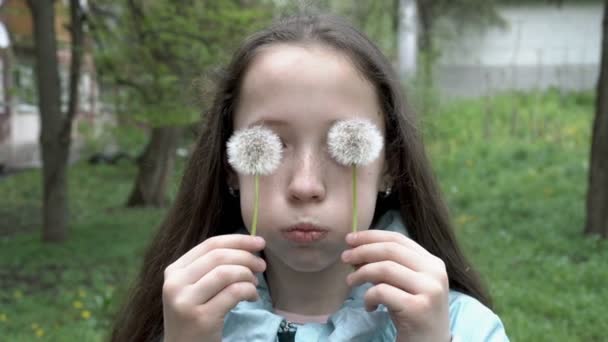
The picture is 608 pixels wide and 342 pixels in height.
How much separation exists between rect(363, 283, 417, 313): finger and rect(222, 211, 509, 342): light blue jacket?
200mm

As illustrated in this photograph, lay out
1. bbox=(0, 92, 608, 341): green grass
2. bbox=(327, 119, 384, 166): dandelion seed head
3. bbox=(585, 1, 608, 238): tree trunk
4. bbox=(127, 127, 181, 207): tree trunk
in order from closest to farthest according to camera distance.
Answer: bbox=(327, 119, 384, 166): dandelion seed head → bbox=(0, 92, 608, 341): green grass → bbox=(585, 1, 608, 238): tree trunk → bbox=(127, 127, 181, 207): tree trunk

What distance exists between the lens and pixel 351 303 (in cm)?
156

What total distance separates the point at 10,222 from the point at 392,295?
374 inches

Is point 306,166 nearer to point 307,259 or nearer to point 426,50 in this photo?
point 307,259

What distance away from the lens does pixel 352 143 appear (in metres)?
1.36

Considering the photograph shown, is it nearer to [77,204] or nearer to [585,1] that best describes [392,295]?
[77,204]

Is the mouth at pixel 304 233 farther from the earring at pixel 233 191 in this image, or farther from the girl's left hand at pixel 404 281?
the earring at pixel 233 191


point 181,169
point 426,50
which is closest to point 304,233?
point 181,169

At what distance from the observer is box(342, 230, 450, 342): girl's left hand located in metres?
1.26

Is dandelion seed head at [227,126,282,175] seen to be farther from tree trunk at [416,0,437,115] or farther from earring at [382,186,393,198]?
tree trunk at [416,0,437,115]

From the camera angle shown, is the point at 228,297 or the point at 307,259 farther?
the point at 307,259

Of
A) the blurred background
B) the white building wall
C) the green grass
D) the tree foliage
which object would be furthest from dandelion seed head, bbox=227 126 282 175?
the white building wall

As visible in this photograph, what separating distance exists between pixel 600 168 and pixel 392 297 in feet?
16.6

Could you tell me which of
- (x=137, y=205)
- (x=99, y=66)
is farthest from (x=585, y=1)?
(x=99, y=66)
